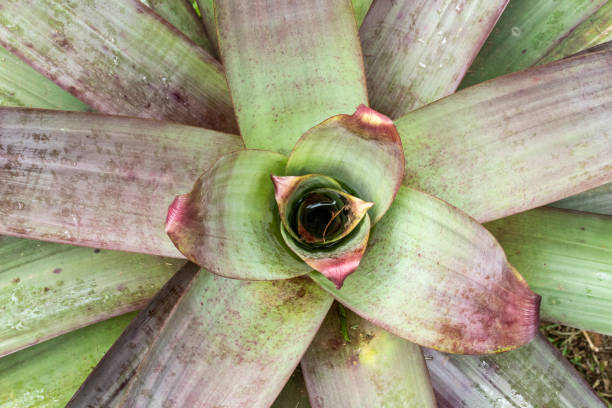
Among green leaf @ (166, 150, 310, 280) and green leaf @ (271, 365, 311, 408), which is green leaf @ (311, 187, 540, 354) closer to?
green leaf @ (166, 150, 310, 280)

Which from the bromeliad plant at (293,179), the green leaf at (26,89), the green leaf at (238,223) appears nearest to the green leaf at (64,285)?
the bromeliad plant at (293,179)

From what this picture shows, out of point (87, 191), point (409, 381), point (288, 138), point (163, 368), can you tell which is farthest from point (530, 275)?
point (87, 191)

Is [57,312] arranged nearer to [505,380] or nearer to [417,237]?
[417,237]

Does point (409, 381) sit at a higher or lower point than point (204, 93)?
lower

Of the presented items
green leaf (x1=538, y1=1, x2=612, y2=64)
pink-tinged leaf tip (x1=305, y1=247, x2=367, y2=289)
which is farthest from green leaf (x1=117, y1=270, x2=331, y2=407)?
green leaf (x1=538, y1=1, x2=612, y2=64)

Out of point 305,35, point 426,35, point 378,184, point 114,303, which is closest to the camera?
point 378,184

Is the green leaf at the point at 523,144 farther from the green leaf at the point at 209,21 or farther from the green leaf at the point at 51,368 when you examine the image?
the green leaf at the point at 51,368
